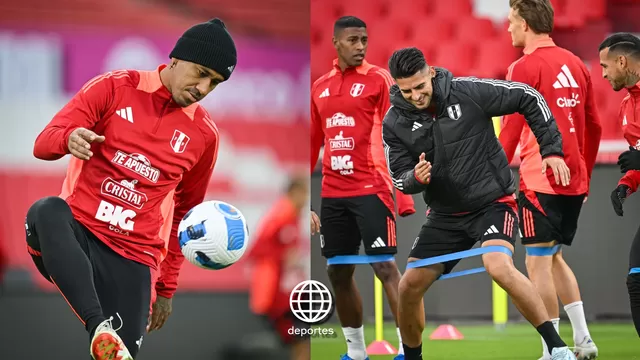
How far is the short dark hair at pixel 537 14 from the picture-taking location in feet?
16.0

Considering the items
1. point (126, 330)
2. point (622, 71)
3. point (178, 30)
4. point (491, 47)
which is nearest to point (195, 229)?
point (126, 330)

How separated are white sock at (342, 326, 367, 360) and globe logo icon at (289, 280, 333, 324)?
451 mm

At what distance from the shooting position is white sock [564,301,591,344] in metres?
4.66

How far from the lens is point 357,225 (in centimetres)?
523

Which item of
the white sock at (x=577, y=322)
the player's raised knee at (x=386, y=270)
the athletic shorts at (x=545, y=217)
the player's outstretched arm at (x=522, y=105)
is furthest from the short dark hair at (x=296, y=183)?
the white sock at (x=577, y=322)

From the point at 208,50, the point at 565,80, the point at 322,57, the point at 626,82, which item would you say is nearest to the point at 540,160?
the point at 565,80

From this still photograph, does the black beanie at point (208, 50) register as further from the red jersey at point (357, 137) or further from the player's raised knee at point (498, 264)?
the red jersey at point (357, 137)

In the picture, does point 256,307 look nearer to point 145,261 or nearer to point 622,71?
point 145,261

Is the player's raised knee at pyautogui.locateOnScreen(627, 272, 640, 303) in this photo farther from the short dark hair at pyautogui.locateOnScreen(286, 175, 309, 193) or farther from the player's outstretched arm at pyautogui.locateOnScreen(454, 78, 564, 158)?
the short dark hair at pyautogui.locateOnScreen(286, 175, 309, 193)

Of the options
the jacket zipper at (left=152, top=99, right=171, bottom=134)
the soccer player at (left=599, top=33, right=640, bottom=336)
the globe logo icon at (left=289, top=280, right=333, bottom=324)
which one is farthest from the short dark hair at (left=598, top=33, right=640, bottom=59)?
the jacket zipper at (left=152, top=99, right=171, bottom=134)

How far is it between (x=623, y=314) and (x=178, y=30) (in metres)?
4.01

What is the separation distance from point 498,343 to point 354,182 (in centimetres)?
159

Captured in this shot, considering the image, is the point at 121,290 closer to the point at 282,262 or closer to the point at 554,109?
the point at 282,262

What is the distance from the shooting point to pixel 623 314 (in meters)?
6.75
